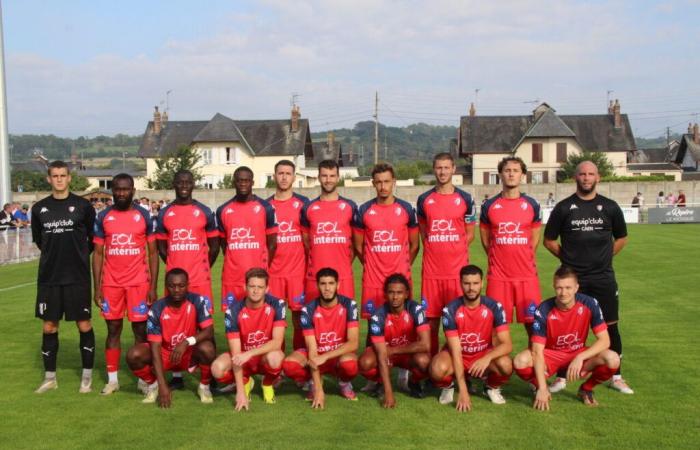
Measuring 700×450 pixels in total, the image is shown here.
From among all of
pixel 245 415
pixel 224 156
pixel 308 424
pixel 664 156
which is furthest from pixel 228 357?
pixel 664 156

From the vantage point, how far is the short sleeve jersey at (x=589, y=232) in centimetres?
640

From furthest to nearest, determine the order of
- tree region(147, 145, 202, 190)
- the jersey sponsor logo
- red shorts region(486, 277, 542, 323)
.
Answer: tree region(147, 145, 202, 190) → red shorts region(486, 277, 542, 323) → the jersey sponsor logo

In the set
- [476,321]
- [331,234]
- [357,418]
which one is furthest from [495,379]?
[331,234]

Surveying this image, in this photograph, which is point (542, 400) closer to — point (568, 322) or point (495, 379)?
point (495, 379)

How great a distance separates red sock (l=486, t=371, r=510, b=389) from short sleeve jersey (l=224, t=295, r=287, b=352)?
1829 mm

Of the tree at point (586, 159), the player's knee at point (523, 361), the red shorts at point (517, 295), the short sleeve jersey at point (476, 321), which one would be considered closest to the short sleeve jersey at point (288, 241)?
the short sleeve jersey at point (476, 321)

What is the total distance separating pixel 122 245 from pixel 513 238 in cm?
358

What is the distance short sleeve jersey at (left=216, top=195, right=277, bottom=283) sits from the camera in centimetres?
680

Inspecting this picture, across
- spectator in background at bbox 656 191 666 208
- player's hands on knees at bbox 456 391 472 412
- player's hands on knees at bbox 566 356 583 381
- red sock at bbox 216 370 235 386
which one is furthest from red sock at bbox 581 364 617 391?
spectator in background at bbox 656 191 666 208

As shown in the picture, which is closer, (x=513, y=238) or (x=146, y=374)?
(x=146, y=374)

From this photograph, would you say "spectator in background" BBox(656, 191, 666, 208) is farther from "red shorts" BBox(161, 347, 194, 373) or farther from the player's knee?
"red shorts" BBox(161, 347, 194, 373)

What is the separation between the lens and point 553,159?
54.0 metres

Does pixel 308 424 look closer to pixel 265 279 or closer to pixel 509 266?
pixel 265 279

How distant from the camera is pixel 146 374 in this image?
→ 628 centimetres
